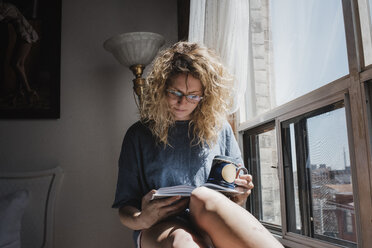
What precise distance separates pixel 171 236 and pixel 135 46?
1440 mm

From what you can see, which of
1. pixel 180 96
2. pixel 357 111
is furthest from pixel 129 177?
pixel 357 111

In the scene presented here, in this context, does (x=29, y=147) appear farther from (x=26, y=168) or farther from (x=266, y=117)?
(x=266, y=117)

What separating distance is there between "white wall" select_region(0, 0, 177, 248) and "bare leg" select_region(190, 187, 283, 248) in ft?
4.82

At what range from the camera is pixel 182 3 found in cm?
239

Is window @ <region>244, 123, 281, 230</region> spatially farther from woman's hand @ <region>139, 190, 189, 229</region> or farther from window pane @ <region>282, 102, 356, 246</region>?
woman's hand @ <region>139, 190, 189, 229</region>

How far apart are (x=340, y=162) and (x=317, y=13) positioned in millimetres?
505

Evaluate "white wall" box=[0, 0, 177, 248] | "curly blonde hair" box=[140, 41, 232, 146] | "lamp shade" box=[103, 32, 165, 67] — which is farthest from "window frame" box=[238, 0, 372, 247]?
"white wall" box=[0, 0, 177, 248]

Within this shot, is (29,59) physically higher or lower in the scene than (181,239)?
higher

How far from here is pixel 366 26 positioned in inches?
35.2

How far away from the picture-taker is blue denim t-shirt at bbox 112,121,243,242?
46.9 inches

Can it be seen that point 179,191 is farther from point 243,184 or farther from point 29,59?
point 29,59

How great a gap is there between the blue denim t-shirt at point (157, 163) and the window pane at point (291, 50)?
42cm

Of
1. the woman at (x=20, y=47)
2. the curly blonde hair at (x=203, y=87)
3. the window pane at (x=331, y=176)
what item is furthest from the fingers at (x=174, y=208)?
the woman at (x=20, y=47)

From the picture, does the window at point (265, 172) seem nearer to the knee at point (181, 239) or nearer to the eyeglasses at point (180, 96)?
the eyeglasses at point (180, 96)
